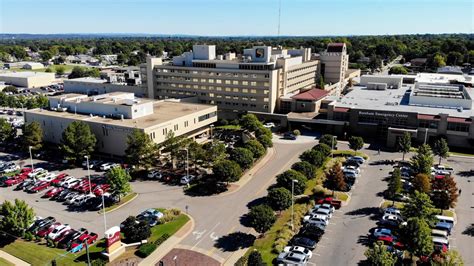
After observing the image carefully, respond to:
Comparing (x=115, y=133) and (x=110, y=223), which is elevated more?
(x=115, y=133)

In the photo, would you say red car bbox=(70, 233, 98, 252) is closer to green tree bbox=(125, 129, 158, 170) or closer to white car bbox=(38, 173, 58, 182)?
green tree bbox=(125, 129, 158, 170)

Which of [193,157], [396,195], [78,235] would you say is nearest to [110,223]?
[78,235]

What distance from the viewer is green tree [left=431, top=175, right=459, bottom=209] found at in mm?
52156

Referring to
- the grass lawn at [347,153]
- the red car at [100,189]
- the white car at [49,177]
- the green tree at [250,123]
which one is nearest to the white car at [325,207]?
the grass lawn at [347,153]

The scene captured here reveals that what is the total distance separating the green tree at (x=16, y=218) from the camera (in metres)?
46.9

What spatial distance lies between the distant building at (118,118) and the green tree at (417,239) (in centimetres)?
4941

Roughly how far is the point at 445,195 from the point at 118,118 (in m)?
64.0

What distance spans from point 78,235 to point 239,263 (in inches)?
871

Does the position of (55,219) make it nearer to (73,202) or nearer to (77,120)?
(73,202)

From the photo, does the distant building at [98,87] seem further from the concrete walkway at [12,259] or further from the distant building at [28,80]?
the concrete walkway at [12,259]

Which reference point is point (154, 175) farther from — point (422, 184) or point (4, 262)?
point (422, 184)

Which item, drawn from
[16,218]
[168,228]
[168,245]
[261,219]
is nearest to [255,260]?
[261,219]

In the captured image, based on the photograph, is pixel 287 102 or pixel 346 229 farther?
pixel 287 102

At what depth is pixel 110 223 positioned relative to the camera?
5162 cm
